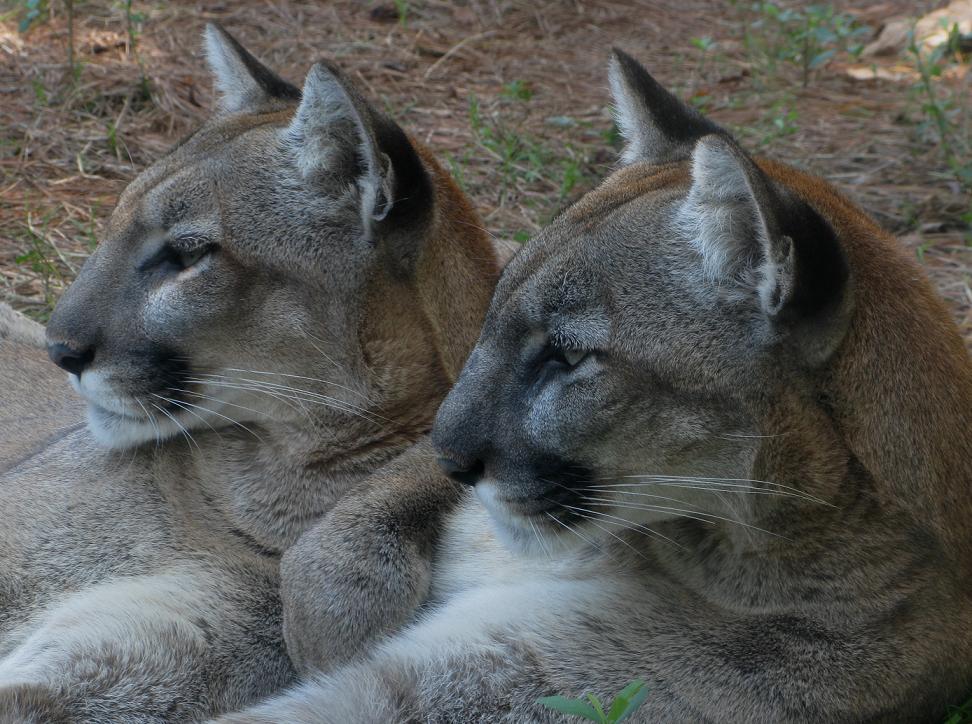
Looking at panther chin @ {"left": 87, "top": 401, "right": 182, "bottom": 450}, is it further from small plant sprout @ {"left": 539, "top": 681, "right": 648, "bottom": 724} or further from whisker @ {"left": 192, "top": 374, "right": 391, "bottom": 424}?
small plant sprout @ {"left": 539, "top": 681, "right": 648, "bottom": 724}

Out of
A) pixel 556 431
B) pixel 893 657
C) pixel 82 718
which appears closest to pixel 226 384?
pixel 82 718

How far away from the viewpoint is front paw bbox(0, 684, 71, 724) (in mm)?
3869

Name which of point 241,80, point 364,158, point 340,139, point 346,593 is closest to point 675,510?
point 346,593

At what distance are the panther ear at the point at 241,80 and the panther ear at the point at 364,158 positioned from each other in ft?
2.19

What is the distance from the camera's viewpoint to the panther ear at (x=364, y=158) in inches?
173

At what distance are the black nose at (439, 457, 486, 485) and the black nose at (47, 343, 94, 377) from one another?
1491 mm

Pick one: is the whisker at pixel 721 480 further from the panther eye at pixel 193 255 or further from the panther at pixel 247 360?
the panther eye at pixel 193 255

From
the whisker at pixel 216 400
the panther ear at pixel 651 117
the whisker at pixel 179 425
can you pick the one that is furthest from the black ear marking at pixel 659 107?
the whisker at pixel 179 425

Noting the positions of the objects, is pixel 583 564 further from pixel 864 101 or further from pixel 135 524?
pixel 864 101

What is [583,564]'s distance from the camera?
154 inches

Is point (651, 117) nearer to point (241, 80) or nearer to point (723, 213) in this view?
point (723, 213)

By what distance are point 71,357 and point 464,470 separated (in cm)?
163

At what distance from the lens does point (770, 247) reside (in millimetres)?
3172

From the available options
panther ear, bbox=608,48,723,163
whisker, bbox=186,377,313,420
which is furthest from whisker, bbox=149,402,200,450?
panther ear, bbox=608,48,723,163
